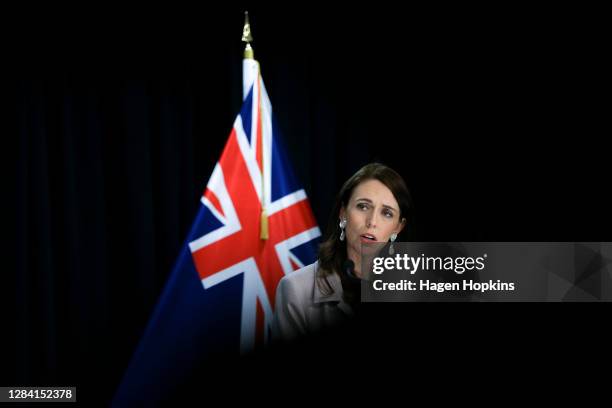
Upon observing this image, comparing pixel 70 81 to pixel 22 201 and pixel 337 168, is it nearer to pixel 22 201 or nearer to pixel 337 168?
pixel 22 201

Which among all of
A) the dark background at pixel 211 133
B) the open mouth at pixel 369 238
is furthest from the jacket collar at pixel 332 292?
the dark background at pixel 211 133

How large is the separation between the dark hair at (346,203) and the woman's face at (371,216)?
0.02 metres

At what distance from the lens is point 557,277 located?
29.0 inches

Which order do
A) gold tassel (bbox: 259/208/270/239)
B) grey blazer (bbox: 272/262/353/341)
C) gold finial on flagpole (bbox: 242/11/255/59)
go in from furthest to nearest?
gold finial on flagpole (bbox: 242/11/255/59) < gold tassel (bbox: 259/208/270/239) < grey blazer (bbox: 272/262/353/341)

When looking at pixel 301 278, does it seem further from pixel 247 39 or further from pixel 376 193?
pixel 247 39

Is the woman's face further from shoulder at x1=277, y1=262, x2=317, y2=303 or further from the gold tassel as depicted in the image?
the gold tassel

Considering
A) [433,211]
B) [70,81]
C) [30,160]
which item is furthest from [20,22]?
[433,211]

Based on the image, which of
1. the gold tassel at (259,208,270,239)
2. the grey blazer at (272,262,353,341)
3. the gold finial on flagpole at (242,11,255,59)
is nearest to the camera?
the grey blazer at (272,262,353,341)

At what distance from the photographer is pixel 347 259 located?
4.39ft

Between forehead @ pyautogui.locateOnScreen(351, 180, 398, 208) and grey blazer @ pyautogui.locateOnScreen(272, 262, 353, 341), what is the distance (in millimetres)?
239

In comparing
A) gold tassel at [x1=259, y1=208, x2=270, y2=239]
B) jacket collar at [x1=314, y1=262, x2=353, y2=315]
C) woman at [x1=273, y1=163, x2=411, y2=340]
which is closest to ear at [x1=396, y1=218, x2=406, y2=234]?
woman at [x1=273, y1=163, x2=411, y2=340]

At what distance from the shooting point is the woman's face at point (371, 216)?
127cm

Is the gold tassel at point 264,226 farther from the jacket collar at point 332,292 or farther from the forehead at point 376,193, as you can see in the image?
the forehead at point 376,193

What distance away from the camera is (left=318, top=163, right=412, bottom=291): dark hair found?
1307 millimetres
